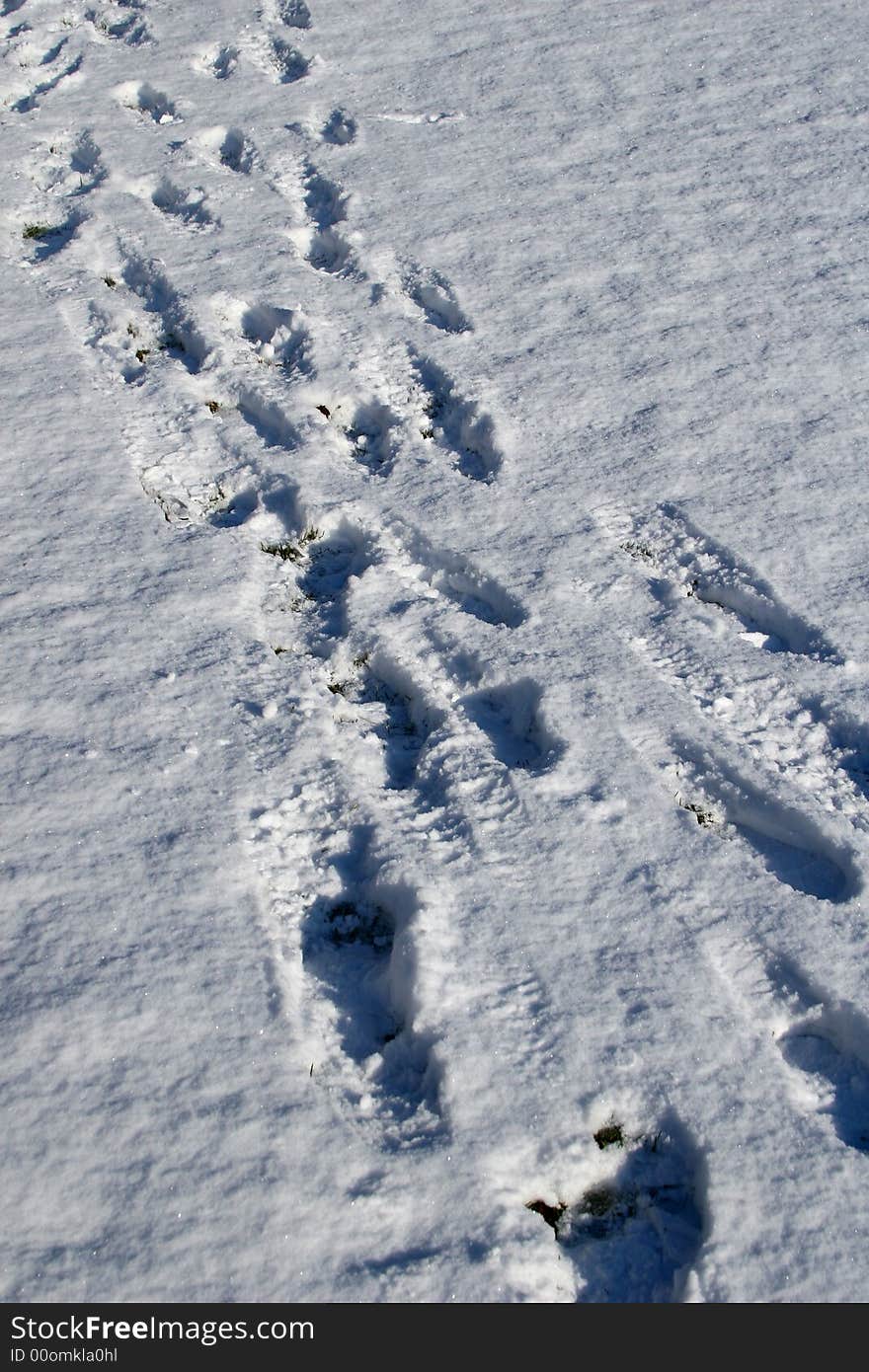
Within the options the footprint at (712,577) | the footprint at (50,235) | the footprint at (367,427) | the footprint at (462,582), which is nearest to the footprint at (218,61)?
the footprint at (50,235)

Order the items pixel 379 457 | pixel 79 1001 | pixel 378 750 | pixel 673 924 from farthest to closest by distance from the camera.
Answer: pixel 379 457 → pixel 378 750 → pixel 673 924 → pixel 79 1001

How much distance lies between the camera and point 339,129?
5336mm

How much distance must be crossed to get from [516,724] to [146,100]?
455 centimetres

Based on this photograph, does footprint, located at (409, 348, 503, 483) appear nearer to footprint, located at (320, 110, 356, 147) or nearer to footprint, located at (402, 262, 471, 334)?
footprint, located at (402, 262, 471, 334)

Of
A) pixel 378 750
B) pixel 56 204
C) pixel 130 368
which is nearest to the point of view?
pixel 378 750

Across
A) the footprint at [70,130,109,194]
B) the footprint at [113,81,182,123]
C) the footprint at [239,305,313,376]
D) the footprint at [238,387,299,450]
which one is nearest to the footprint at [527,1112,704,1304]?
the footprint at [238,387,299,450]

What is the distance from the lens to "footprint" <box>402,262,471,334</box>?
164 inches

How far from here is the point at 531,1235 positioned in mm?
1921

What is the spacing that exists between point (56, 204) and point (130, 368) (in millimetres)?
1476

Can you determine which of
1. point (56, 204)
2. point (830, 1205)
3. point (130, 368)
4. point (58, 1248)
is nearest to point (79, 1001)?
point (58, 1248)

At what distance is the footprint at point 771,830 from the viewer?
2.44m
